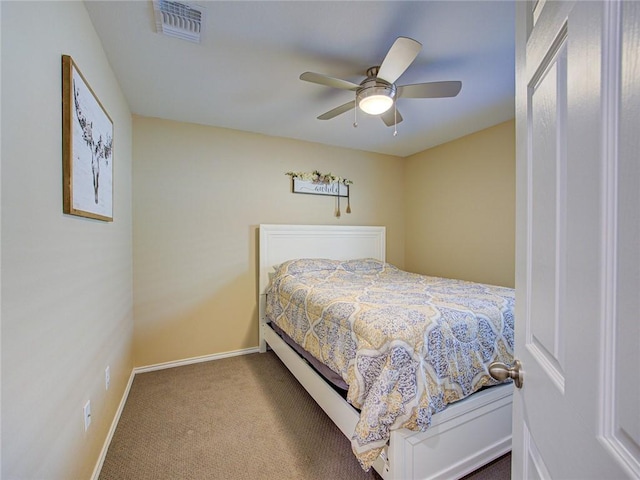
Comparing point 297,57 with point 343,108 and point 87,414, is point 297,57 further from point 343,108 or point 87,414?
point 87,414

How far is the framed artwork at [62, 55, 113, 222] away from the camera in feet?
3.91

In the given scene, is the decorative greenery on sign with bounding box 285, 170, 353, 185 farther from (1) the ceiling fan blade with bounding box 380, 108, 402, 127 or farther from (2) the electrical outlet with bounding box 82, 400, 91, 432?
(2) the electrical outlet with bounding box 82, 400, 91, 432

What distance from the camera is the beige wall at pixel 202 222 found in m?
2.76

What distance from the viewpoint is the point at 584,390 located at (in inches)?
16.3

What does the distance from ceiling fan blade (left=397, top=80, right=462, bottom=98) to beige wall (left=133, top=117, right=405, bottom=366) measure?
5.71 ft

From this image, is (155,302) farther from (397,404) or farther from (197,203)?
(397,404)

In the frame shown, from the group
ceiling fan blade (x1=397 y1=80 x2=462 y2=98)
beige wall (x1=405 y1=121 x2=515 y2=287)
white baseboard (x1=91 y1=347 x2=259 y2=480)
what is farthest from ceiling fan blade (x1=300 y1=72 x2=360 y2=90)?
white baseboard (x1=91 y1=347 x2=259 y2=480)

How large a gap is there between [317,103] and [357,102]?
2.00 ft

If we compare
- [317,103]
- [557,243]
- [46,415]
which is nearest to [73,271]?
[46,415]

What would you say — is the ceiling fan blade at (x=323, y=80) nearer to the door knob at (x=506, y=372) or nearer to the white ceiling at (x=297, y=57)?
the white ceiling at (x=297, y=57)

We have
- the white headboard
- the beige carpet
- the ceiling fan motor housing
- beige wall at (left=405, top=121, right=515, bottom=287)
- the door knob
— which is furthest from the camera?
the white headboard

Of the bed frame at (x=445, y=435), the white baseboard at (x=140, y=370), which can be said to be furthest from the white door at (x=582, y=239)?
the white baseboard at (x=140, y=370)

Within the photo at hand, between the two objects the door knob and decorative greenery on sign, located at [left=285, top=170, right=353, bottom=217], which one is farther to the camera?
decorative greenery on sign, located at [left=285, top=170, right=353, bottom=217]

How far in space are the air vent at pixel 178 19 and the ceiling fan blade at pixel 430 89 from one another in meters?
1.24
